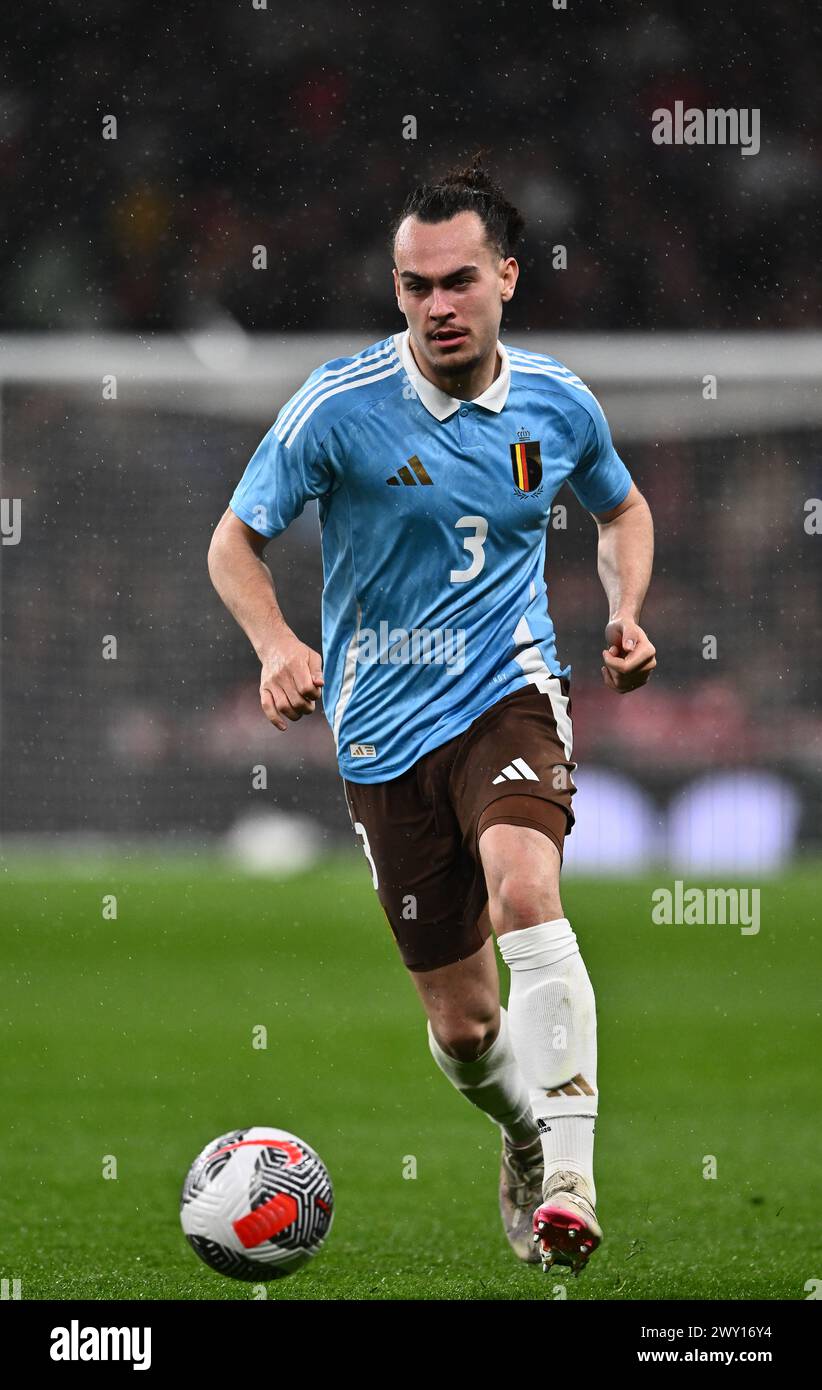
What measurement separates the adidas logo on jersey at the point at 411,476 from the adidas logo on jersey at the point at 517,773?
2.21ft

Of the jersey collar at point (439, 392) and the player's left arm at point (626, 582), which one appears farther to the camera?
the jersey collar at point (439, 392)

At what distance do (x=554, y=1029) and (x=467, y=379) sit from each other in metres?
1.49

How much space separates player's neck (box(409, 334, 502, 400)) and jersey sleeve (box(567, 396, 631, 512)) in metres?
0.27

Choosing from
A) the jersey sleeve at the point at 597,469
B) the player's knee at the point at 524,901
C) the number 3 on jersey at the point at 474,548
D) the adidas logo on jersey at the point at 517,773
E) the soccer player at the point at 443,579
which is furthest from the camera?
the jersey sleeve at the point at 597,469

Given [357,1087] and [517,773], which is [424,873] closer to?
[517,773]

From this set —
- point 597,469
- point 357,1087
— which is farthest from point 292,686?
point 357,1087

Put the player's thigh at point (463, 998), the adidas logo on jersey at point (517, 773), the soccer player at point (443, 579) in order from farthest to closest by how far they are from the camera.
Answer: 1. the player's thigh at point (463, 998)
2. the soccer player at point (443, 579)
3. the adidas logo on jersey at point (517, 773)

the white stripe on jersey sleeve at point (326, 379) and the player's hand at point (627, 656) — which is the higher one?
the white stripe on jersey sleeve at point (326, 379)

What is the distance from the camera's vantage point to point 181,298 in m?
13.1

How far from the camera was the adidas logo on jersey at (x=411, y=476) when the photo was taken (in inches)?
166

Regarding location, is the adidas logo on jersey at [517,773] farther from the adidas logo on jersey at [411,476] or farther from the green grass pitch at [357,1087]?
the green grass pitch at [357,1087]

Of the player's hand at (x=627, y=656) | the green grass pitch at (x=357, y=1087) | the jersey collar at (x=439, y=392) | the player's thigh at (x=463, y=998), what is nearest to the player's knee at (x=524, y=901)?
the player's hand at (x=627, y=656)

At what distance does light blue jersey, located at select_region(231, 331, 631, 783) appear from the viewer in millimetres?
4211

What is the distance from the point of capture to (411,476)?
4.21m
